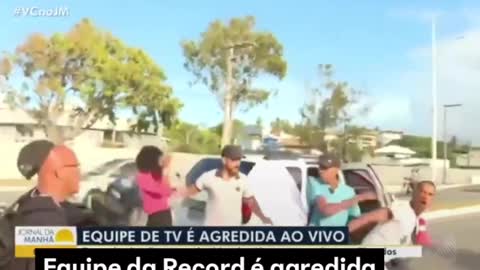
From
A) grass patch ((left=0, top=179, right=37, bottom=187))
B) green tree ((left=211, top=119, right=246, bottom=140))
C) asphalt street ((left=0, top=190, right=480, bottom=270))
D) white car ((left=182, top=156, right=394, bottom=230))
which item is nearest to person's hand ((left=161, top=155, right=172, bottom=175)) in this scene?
white car ((left=182, top=156, right=394, bottom=230))

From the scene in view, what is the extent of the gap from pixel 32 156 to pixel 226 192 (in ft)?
3.17

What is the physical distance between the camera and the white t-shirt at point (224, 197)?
3.37 m

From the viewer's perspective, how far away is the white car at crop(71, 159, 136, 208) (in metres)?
3.26

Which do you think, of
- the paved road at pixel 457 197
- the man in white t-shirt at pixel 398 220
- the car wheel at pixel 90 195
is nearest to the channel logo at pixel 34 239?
the car wheel at pixel 90 195

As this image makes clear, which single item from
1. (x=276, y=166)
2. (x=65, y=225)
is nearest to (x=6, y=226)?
(x=65, y=225)

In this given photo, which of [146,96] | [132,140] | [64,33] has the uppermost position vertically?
[64,33]

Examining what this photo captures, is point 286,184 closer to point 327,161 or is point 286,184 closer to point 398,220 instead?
point 327,161

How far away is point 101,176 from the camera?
326 cm

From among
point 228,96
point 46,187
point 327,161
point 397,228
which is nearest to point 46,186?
point 46,187

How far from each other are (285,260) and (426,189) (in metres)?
0.81

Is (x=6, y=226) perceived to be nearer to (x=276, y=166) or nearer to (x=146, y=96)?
(x=146, y=96)

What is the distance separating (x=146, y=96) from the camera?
10.9ft

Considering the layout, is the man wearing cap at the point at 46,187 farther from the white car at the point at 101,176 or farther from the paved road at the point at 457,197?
the paved road at the point at 457,197
